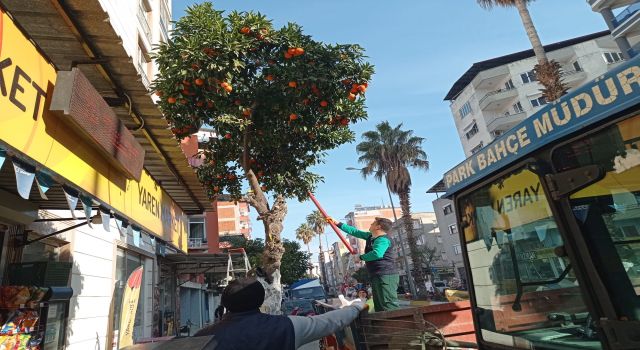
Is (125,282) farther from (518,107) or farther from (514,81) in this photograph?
(514,81)

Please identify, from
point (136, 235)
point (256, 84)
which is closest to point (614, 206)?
point (136, 235)

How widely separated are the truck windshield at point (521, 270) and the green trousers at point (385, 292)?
1.39m

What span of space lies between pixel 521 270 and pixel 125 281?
9.50 metres

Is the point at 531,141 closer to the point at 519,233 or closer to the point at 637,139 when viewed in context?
the point at 637,139

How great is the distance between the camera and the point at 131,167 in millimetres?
3762

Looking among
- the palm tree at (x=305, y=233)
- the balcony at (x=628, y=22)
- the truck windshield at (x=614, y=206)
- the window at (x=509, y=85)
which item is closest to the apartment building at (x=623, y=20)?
the balcony at (x=628, y=22)

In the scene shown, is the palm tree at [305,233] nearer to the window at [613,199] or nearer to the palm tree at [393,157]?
the palm tree at [393,157]

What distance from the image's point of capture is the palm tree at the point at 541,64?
13648mm

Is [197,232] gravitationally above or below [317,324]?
above

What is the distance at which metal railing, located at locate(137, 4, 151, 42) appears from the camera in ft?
47.1

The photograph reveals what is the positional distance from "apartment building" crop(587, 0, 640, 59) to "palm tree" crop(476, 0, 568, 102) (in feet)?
32.2

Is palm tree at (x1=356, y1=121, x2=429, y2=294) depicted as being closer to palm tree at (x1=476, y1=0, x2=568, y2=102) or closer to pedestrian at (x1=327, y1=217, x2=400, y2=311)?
palm tree at (x1=476, y1=0, x2=568, y2=102)

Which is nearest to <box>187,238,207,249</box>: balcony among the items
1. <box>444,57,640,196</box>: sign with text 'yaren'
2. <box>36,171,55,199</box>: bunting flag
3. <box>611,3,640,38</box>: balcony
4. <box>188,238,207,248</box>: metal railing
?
<box>188,238,207,248</box>: metal railing

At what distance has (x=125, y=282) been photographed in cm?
949
